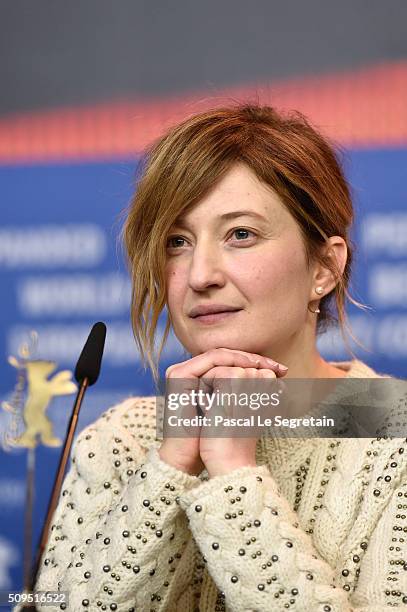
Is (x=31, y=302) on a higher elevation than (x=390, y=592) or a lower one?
higher

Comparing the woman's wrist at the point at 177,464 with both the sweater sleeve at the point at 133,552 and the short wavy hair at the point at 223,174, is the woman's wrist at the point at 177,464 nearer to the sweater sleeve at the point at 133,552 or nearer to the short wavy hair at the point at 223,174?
the sweater sleeve at the point at 133,552

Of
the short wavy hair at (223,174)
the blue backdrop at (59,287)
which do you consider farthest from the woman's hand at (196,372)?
the blue backdrop at (59,287)

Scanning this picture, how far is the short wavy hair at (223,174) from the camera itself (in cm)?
176

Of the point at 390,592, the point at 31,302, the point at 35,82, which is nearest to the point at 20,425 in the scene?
the point at 390,592

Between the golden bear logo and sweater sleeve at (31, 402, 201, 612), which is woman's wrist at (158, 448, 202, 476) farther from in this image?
the golden bear logo

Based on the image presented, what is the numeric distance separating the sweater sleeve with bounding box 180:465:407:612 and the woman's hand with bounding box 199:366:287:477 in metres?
0.03

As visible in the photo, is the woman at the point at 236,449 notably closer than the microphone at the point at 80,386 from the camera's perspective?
No

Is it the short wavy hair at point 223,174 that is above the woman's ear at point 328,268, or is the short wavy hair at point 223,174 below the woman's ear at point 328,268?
above

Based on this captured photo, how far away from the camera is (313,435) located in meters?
1.81

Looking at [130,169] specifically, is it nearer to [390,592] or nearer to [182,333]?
[182,333]

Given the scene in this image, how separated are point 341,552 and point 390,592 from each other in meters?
0.13

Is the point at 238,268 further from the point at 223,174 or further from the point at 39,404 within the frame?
the point at 39,404

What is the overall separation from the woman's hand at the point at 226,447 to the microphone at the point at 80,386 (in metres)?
0.27

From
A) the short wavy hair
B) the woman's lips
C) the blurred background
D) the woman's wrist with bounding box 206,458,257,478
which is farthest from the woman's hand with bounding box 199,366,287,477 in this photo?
the blurred background
